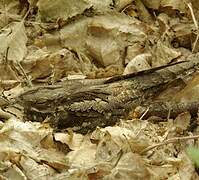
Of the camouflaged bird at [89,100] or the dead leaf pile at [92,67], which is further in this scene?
the camouflaged bird at [89,100]

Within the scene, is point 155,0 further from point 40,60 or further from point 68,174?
point 68,174

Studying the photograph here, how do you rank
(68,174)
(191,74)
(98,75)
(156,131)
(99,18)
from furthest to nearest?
(99,18) → (98,75) → (191,74) → (156,131) → (68,174)

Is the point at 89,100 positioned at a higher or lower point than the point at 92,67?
higher

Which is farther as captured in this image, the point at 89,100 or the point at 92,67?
the point at 92,67

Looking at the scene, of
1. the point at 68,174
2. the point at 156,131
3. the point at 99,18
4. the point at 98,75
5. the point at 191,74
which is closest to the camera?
the point at 68,174

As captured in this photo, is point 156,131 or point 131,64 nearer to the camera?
point 156,131

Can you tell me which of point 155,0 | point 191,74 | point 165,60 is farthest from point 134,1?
point 191,74

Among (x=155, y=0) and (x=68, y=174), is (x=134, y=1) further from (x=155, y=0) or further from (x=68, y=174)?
(x=68, y=174)

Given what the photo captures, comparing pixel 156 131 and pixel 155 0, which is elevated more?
pixel 155 0

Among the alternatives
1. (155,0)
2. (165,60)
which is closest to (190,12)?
(155,0)

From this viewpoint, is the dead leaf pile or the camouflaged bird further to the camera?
the camouflaged bird
